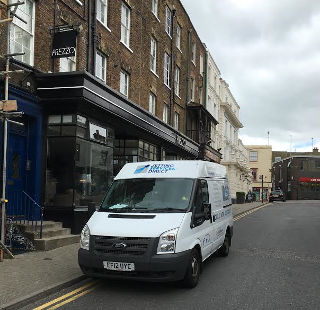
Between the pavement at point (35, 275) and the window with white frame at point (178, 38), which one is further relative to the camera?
the window with white frame at point (178, 38)

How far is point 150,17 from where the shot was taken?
21141 mm

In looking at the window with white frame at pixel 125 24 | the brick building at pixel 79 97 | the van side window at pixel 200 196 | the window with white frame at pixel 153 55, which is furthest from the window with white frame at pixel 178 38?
the van side window at pixel 200 196

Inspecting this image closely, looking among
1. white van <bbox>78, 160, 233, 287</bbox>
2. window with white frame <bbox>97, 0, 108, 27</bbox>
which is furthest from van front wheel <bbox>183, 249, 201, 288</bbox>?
window with white frame <bbox>97, 0, 108, 27</bbox>

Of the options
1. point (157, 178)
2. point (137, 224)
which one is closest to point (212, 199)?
point (157, 178)

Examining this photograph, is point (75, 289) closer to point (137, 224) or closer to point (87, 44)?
point (137, 224)

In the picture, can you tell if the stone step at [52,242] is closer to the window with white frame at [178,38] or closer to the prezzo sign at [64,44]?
the prezzo sign at [64,44]

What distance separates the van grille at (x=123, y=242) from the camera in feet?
20.7

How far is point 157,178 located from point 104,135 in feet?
23.6

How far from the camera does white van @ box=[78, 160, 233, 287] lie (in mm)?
6309

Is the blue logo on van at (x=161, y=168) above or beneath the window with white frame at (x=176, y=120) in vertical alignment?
beneath

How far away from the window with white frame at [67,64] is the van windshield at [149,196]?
263 inches

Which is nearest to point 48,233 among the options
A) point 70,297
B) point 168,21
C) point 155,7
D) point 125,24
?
point 70,297

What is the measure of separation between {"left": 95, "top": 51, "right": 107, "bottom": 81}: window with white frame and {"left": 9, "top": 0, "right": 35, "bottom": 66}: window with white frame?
3.78 m

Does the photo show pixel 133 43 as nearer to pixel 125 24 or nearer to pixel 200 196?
pixel 125 24
